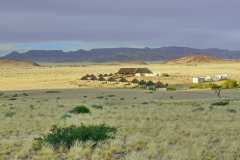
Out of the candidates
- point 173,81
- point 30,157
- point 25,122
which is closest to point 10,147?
point 30,157

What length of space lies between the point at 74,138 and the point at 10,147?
1.61m

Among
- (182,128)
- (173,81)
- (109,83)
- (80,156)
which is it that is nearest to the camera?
(80,156)

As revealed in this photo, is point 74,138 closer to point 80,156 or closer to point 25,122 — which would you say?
point 80,156

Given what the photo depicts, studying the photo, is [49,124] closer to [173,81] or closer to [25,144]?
[25,144]

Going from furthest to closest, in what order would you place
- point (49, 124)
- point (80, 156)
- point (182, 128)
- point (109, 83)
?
point (109, 83), point (49, 124), point (182, 128), point (80, 156)

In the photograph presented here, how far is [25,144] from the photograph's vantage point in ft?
50.5

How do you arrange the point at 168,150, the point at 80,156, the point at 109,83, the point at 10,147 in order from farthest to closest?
the point at 109,83
the point at 10,147
the point at 168,150
the point at 80,156

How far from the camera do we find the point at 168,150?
1417cm

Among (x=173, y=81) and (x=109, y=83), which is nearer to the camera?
(x=109, y=83)

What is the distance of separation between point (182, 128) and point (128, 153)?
6224 millimetres

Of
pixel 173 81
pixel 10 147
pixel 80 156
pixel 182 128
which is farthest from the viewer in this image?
pixel 173 81

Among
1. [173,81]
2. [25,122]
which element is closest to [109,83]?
[173,81]

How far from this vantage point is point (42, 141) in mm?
15508

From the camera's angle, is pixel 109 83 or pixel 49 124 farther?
pixel 109 83
